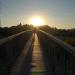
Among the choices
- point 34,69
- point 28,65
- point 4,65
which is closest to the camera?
point 4,65

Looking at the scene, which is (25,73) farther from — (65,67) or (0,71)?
(65,67)

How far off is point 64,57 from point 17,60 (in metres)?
8.58

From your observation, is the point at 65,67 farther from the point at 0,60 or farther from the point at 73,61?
the point at 0,60

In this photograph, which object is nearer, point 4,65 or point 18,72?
point 4,65

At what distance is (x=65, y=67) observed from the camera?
9094 mm

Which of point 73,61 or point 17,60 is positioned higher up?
point 73,61

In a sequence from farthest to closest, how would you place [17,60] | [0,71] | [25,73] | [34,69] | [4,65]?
[17,60], [34,69], [25,73], [4,65], [0,71]

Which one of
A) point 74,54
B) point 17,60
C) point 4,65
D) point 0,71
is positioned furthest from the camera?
point 17,60

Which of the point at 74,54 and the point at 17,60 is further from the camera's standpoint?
the point at 17,60

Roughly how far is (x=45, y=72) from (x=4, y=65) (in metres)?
2.21

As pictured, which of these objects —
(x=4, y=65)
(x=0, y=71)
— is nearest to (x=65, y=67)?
(x=0, y=71)

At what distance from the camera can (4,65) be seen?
12.1m

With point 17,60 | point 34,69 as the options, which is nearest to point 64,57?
point 34,69

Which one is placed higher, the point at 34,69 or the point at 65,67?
the point at 65,67
